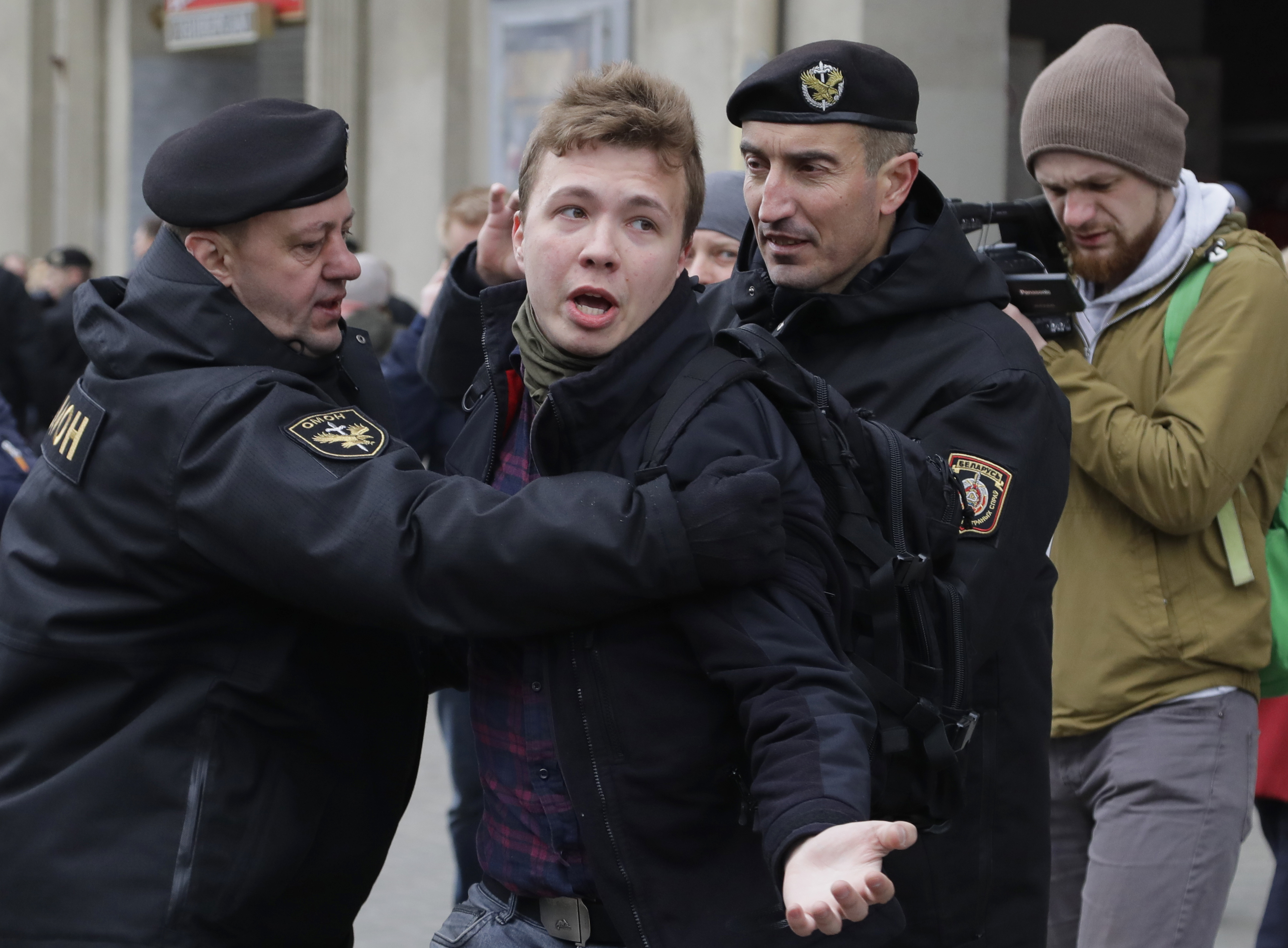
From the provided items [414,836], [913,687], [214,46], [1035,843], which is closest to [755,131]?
[913,687]

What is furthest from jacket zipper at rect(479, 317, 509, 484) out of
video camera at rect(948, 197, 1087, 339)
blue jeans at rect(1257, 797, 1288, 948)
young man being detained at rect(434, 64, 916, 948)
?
blue jeans at rect(1257, 797, 1288, 948)

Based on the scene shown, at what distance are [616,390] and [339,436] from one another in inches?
14.3

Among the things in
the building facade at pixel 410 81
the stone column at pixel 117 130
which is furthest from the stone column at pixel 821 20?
the stone column at pixel 117 130

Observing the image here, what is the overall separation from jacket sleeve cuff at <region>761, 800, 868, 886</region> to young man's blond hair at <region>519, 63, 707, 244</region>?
2.69ft

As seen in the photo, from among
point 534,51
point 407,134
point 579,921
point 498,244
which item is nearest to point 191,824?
point 579,921

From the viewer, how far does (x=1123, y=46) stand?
10.8 feet

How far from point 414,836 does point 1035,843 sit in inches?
145

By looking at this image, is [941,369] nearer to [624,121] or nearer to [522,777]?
[624,121]

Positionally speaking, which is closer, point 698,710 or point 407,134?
point 698,710

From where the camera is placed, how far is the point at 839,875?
172 cm

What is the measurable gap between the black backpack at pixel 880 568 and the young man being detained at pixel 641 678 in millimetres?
44

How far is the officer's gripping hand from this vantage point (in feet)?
6.31

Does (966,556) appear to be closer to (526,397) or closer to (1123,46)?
(526,397)

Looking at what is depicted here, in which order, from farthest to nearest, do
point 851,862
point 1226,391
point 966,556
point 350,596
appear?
point 1226,391, point 966,556, point 350,596, point 851,862
